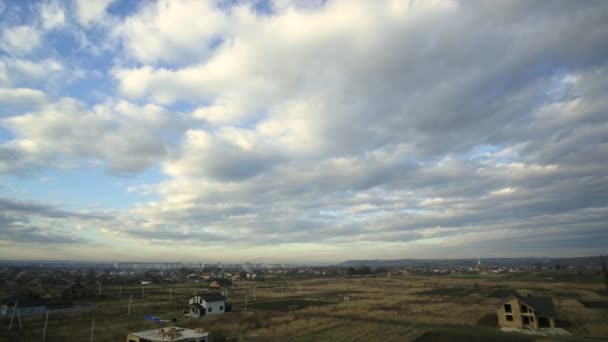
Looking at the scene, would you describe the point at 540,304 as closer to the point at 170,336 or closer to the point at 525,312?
the point at 525,312

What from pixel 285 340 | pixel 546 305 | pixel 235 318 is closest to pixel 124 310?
pixel 235 318

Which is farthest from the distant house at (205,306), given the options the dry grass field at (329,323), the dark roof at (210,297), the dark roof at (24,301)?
the dark roof at (24,301)

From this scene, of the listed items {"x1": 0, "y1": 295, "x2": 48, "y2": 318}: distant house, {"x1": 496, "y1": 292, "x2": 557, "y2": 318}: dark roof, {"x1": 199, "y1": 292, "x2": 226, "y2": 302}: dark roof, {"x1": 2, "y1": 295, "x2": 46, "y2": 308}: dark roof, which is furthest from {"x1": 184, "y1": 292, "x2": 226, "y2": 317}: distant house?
{"x1": 496, "y1": 292, "x2": 557, "y2": 318}: dark roof

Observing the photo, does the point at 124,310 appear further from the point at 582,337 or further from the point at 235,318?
the point at 582,337

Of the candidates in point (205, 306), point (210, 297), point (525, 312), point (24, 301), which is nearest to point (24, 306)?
point (24, 301)

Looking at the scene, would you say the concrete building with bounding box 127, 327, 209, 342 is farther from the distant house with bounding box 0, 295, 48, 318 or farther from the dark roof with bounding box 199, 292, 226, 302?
the distant house with bounding box 0, 295, 48, 318
